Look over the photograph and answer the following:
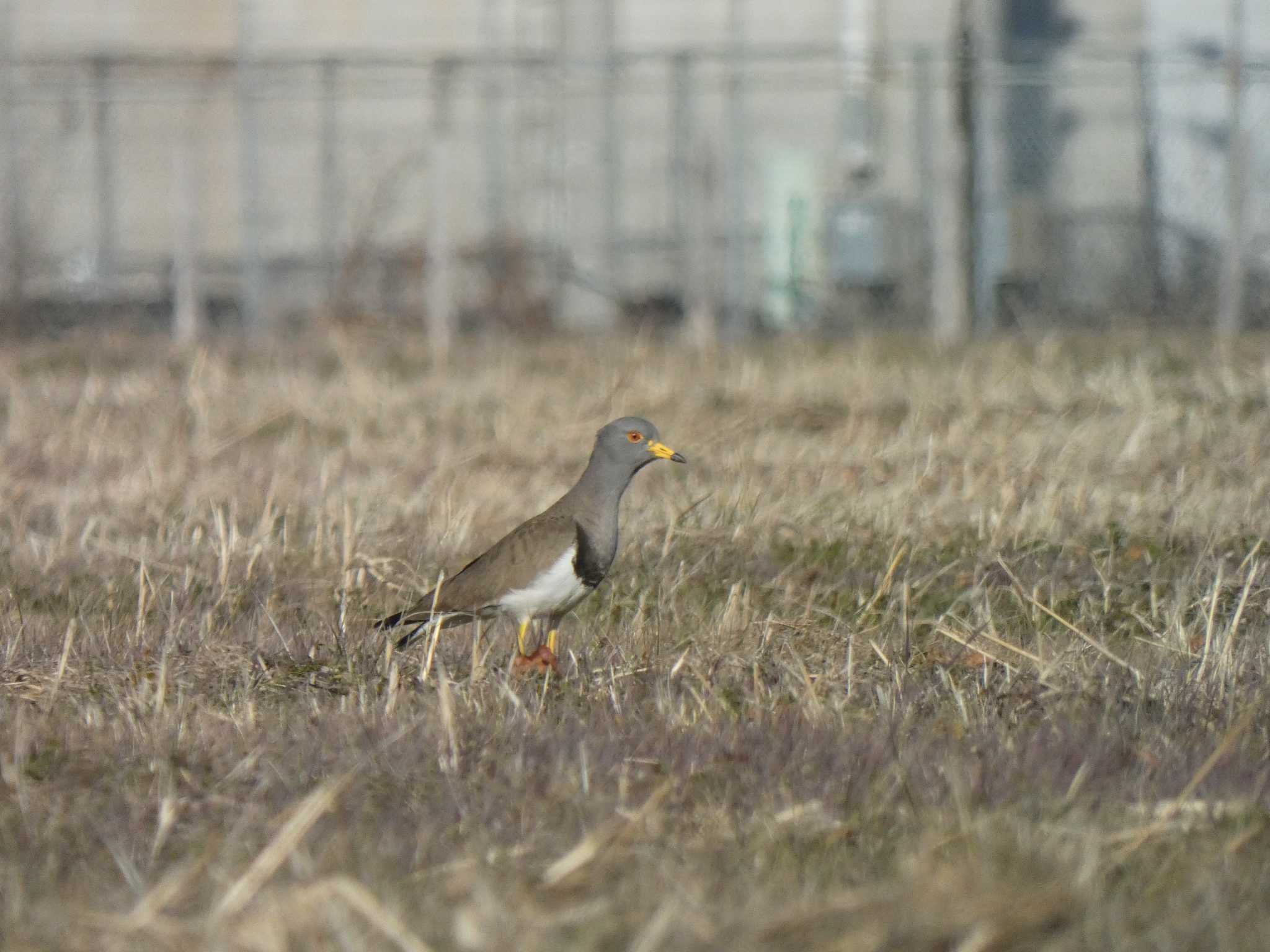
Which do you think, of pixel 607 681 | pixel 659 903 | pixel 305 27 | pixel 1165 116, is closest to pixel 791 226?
pixel 1165 116

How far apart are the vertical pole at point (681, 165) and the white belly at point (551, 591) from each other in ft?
29.5

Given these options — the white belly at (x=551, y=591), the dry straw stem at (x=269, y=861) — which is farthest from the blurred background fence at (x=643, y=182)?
the dry straw stem at (x=269, y=861)

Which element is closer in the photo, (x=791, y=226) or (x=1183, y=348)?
(x=1183, y=348)

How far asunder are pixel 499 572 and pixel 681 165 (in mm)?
10913

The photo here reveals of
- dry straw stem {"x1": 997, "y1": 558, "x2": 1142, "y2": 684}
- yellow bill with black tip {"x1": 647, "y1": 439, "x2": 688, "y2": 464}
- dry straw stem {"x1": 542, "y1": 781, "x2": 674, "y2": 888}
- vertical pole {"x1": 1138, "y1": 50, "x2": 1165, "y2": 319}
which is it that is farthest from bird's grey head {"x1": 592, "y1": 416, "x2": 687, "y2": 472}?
vertical pole {"x1": 1138, "y1": 50, "x2": 1165, "y2": 319}

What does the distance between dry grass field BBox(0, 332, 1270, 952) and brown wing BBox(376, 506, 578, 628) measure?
0.46 ft

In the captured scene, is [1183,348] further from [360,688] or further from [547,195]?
[360,688]

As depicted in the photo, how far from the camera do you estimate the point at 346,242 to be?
55.6ft

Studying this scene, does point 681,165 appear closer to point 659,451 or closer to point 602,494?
point 659,451

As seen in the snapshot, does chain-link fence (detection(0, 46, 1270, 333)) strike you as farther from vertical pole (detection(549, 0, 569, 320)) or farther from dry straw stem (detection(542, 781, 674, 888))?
dry straw stem (detection(542, 781, 674, 888))

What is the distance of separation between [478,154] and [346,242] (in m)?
1.64

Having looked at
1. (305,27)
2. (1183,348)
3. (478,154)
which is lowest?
(1183,348)

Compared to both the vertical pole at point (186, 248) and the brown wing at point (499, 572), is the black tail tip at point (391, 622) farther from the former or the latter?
the vertical pole at point (186, 248)

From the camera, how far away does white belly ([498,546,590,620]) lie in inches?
172
